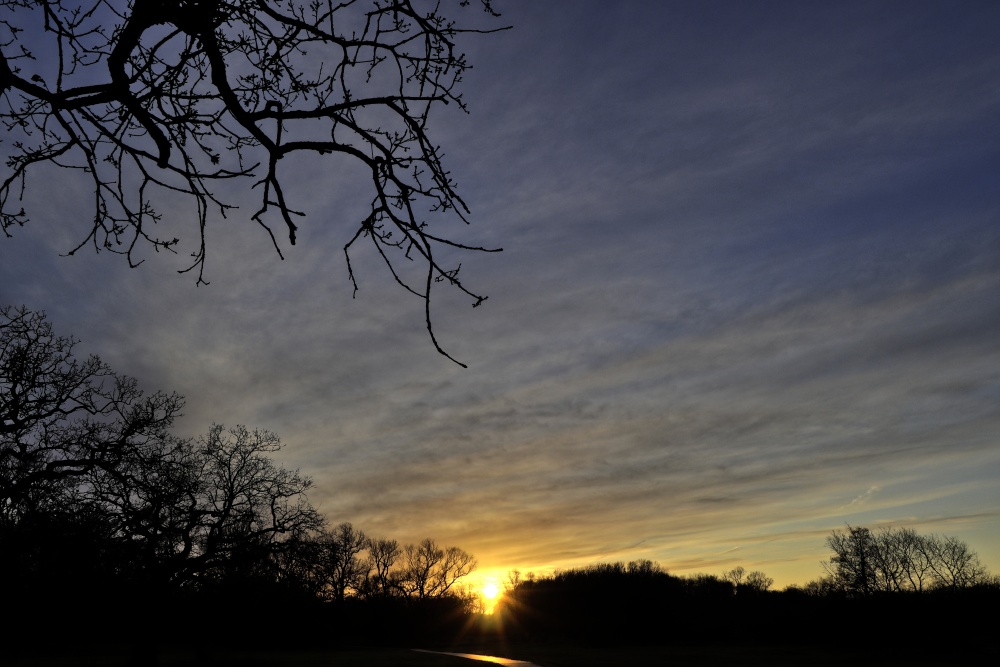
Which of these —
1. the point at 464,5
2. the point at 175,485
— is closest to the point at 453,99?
the point at 464,5

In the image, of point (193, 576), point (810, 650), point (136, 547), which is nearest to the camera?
point (136, 547)

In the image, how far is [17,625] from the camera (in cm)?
3128

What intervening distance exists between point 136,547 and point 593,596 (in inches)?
3923

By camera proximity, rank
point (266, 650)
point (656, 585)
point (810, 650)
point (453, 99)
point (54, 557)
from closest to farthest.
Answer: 1. point (453, 99)
2. point (54, 557)
3. point (266, 650)
4. point (810, 650)
5. point (656, 585)

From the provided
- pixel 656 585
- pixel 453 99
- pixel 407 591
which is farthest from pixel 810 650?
pixel 453 99

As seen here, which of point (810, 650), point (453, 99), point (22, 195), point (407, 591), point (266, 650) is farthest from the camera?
point (407, 591)

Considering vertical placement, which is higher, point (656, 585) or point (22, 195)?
point (656, 585)

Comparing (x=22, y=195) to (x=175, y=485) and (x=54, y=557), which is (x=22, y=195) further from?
(x=175, y=485)

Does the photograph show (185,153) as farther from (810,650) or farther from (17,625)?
(810,650)

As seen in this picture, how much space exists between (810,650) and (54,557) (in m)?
78.5

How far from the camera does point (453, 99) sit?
3.23 meters

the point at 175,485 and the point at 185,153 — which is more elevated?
the point at 175,485

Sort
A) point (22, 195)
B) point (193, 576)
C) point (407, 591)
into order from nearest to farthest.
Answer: point (22, 195) → point (193, 576) → point (407, 591)

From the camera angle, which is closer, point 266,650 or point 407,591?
point 266,650
